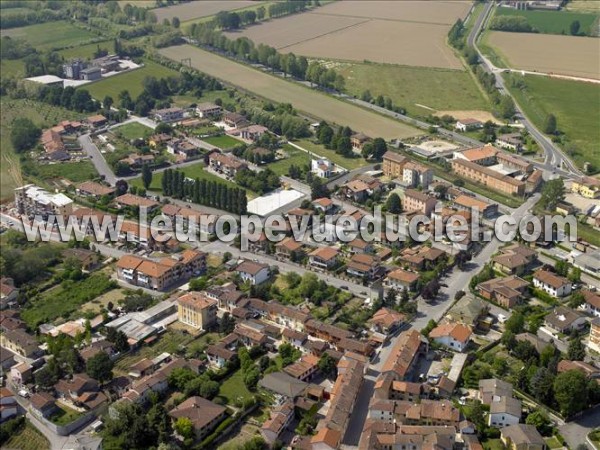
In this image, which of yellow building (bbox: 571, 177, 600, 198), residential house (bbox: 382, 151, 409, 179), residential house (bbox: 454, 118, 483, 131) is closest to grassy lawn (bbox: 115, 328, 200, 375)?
residential house (bbox: 382, 151, 409, 179)

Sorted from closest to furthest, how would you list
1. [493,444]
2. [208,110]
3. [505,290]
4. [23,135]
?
[493,444], [505,290], [23,135], [208,110]

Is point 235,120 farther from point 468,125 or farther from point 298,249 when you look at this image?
point 298,249

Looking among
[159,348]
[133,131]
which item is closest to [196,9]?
[133,131]

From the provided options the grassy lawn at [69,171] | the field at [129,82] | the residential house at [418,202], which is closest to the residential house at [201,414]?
the residential house at [418,202]

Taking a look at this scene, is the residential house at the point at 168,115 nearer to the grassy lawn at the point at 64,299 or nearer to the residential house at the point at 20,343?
the grassy lawn at the point at 64,299

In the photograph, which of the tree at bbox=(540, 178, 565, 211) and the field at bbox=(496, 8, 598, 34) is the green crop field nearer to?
the tree at bbox=(540, 178, 565, 211)

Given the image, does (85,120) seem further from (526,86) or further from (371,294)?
(526,86)

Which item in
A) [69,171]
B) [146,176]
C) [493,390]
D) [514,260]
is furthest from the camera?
[69,171]
